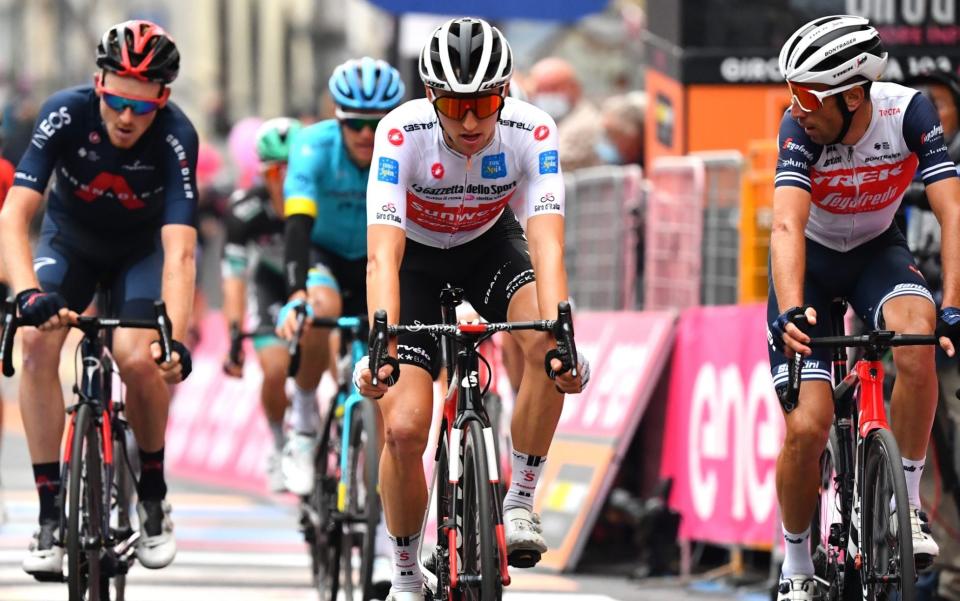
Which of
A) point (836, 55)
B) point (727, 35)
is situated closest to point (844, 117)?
point (836, 55)

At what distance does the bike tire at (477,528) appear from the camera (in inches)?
286

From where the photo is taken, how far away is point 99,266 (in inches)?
380

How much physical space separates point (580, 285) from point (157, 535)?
5976mm

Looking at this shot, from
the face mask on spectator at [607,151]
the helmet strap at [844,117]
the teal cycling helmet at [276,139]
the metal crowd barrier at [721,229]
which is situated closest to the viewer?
the helmet strap at [844,117]

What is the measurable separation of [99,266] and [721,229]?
4.66m

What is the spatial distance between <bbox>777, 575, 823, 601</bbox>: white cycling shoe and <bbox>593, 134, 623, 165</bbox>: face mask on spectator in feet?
26.4

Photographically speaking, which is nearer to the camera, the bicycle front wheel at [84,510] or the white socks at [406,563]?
the white socks at [406,563]

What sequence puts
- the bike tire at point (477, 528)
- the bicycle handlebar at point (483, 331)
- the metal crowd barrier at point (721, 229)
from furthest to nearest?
1. the metal crowd barrier at point (721, 229)
2. the bicycle handlebar at point (483, 331)
3. the bike tire at point (477, 528)

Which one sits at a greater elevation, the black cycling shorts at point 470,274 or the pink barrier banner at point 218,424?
the black cycling shorts at point 470,274

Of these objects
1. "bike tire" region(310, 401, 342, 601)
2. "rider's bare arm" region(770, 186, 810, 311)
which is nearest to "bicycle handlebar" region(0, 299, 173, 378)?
"bike tire" region(310, 401, 342, 601)

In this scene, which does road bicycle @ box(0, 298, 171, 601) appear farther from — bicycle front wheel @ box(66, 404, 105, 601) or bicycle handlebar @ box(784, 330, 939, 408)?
bicycle handlebar @ box(784, 330, 939, 408)

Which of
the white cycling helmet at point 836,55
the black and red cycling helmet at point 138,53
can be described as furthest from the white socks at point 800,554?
the black and red cycling helmet at point 138,53

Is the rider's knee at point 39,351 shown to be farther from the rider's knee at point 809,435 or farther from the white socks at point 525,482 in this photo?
the rider's knee at point 809,435

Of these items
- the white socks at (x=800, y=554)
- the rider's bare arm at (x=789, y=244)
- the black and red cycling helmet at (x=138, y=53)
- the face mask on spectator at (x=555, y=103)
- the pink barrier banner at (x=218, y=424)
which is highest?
the face mask on spectator at (x=555, y=103)
